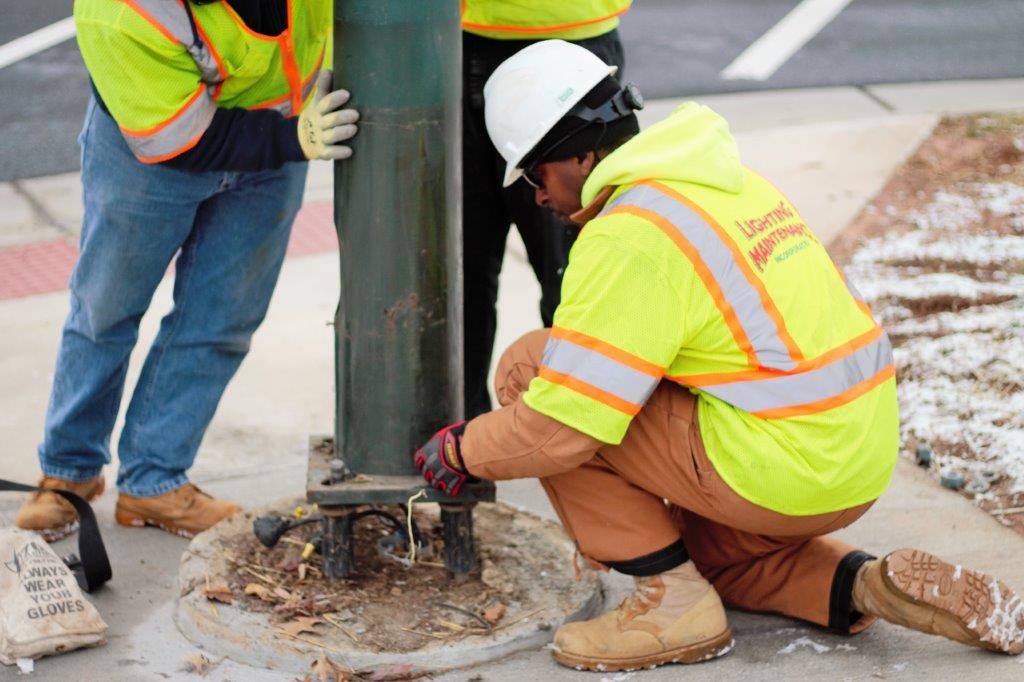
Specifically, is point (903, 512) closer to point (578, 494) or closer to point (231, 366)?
point (578, 494)

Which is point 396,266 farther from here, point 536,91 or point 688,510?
point 688,510

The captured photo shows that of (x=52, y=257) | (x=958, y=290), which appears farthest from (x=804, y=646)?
(x=52, y=257)

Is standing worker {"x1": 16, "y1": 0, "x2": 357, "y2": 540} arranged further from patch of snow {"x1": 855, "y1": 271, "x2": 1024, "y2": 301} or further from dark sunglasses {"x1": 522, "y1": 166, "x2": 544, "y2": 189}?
patch of snow {"x1": 855, "y1": 271, "x2": 1024, "y2": 301}

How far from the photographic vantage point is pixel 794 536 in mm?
3287

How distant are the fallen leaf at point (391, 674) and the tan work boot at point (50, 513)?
1.04 metres

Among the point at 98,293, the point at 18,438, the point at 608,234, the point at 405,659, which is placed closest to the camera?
the point at 608,234

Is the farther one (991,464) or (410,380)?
(991,464)

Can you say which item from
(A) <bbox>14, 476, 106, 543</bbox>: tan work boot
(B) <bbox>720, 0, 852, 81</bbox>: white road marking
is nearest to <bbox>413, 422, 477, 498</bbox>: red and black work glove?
(A) <bbox>14, 476, 106, 543</bbox>: tan work boot

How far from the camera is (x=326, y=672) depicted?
122 inches

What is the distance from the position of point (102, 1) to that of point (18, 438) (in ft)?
5.46

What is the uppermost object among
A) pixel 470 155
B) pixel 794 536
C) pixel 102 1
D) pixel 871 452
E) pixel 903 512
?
pixel 102 1

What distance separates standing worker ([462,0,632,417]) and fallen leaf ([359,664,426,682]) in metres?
1.27

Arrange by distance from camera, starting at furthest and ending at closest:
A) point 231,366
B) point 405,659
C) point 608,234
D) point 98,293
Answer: point 231,366 < point 98,293 < point 405,659 < point 608,234

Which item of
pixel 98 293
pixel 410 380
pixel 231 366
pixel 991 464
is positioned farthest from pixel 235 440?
pixel 991 464
